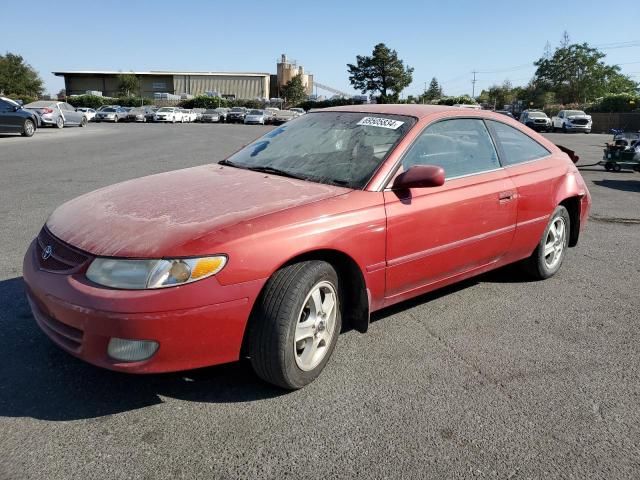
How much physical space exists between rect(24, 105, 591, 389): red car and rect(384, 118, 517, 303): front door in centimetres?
1

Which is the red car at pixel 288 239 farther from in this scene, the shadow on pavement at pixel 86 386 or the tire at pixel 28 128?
the tire at pixel 28 128

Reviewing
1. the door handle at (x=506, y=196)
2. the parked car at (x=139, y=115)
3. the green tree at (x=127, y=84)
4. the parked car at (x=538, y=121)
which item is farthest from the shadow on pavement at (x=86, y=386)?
the green tree at (x=127, y=84)

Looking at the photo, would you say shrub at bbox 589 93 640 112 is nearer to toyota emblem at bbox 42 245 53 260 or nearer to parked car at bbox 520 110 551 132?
parked car at bbox 520 110 551 132

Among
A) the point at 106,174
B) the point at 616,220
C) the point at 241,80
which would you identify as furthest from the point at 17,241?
the point at 241,80

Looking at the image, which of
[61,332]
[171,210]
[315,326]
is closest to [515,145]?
[315,326]

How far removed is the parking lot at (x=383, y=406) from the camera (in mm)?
2330

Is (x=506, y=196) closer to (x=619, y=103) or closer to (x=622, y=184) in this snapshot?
(x=622, y=184)

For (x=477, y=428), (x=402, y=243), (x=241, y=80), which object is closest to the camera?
(x=477, y=428)

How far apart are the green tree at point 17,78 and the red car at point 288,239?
69.5m

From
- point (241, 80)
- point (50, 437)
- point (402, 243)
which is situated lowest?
point (50, 437)

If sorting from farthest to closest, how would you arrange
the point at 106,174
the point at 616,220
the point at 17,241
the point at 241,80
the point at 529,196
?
1. the point at 241,80
2. the point at 106,174
3. the point at 616,220
4. the point at 17,241
5. the point at 529,196

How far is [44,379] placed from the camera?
2.90m

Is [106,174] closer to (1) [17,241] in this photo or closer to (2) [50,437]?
(1) [17,241]

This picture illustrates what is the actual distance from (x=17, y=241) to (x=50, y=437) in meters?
3.63
